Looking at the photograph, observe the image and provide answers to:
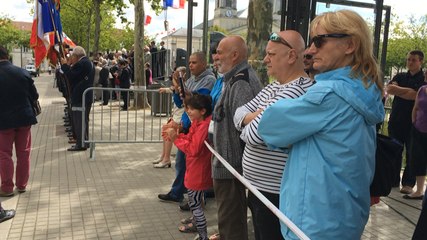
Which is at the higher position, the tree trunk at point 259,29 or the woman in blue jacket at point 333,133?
the tree trunk at point 259,29

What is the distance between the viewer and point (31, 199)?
5.29 metres

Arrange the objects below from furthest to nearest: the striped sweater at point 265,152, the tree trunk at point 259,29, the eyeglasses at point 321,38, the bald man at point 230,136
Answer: the tree trunk at point 259,29, the bald man at point 230,136, the striped sweater at point 265,152, the eyeglasses at point 321,38

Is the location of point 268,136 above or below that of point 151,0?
below

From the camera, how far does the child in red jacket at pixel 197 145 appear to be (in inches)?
148

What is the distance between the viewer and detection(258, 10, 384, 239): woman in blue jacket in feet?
5.44

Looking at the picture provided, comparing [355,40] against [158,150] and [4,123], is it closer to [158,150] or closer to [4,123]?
[4,123]

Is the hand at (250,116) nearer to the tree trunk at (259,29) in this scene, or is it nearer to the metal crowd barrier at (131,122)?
the tree trunk at (259,29)

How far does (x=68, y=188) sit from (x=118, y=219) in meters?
1.48

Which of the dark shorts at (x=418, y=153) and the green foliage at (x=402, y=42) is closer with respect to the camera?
the dark shorts at (x=418, y=153)

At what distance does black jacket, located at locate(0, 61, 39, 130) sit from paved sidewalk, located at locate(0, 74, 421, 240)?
1.01m

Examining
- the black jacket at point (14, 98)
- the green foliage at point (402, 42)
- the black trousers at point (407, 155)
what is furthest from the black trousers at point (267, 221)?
the green foliage at point (402, 42)

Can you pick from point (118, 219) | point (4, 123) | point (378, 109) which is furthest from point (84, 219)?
point (378, 109)

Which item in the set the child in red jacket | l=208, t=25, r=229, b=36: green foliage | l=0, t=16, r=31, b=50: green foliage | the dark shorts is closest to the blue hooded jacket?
the child in red jacket

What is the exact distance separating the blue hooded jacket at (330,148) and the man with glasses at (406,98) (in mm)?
4375
